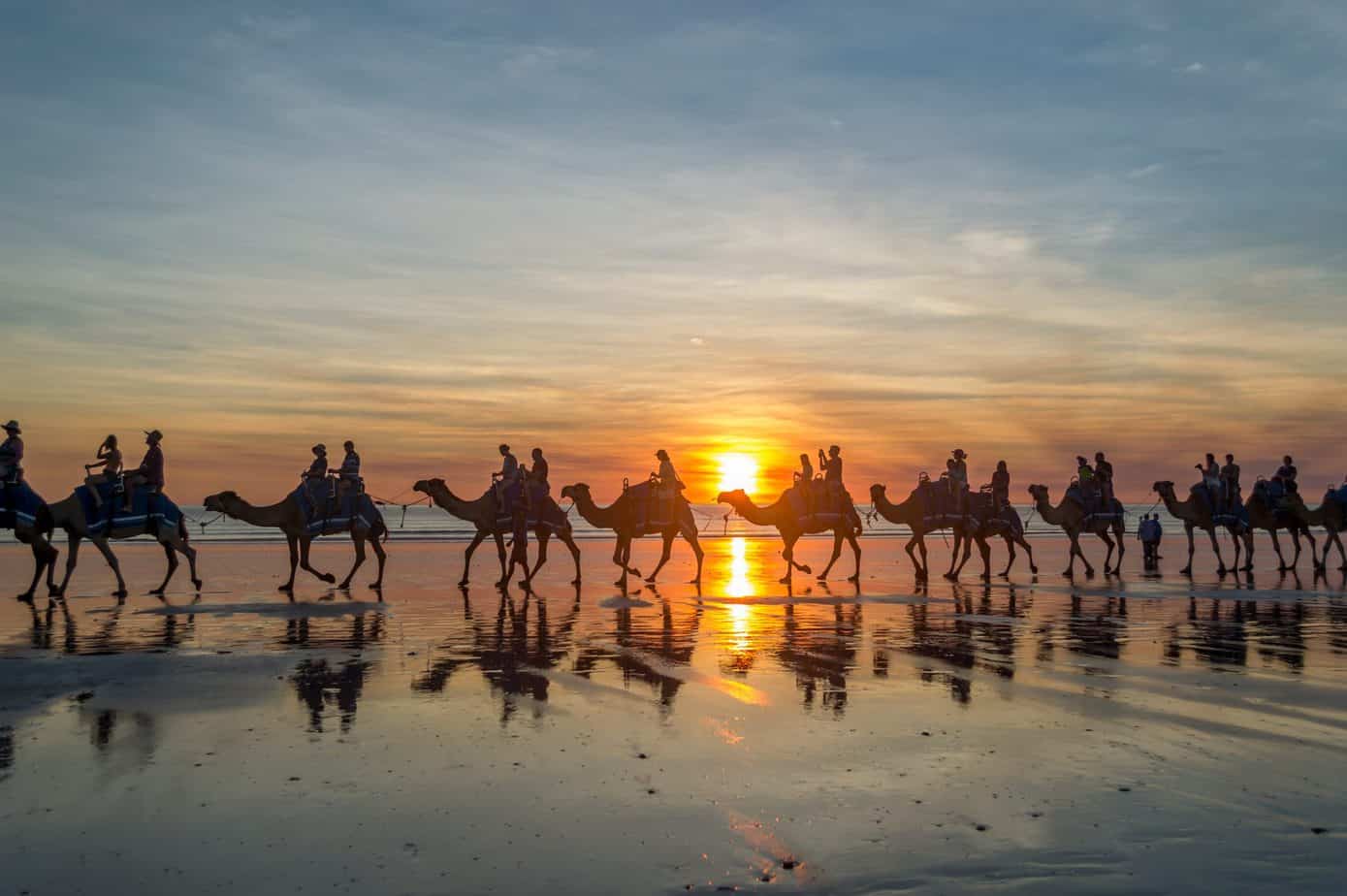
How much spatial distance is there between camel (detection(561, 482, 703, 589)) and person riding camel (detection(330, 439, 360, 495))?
5.11m

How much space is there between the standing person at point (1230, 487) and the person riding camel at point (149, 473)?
2614 centimetres

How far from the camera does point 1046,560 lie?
38.6m

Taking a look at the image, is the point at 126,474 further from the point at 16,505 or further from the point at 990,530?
the point at 990,530

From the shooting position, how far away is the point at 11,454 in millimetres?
20438

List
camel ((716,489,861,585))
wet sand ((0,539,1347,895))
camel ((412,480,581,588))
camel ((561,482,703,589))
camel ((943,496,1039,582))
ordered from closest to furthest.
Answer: wet sand ((0,539,1347,895)), camel ((412,480,581,588)), camel ((561,482,703,589)), camel ((716,489,861,585)), camel ((943,496,1039,582))

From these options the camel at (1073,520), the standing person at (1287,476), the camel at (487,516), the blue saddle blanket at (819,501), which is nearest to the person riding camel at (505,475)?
the camel at (487,516)

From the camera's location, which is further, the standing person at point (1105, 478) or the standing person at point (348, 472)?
the standing person at point (1105, 478)

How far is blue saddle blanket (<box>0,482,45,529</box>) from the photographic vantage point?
67.1ft

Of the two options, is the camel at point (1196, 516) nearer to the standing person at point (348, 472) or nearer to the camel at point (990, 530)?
the camel at point (990, 530)

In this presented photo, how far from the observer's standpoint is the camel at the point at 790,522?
2684cm

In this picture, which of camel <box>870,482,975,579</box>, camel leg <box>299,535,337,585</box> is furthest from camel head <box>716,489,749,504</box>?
camel leg <box>299,535,337,585</box>

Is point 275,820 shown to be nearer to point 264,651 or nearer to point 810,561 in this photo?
point 264,651

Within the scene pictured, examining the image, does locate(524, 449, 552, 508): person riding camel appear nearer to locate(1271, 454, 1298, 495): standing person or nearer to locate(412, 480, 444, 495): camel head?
locate(412, 480, 444, 495): camel head

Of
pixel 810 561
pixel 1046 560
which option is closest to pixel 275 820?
pixel 810 561
